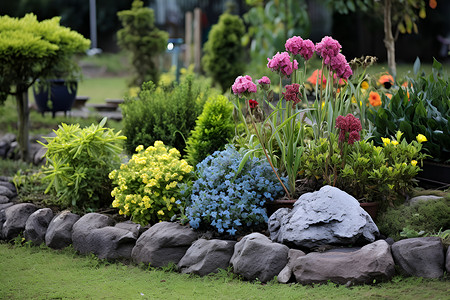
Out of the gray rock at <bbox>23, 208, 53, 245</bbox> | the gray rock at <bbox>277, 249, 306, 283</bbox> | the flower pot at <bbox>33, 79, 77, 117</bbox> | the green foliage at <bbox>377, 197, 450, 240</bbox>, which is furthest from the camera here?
the flower pot at <bbox>33, 79, 77, 117</bbox>

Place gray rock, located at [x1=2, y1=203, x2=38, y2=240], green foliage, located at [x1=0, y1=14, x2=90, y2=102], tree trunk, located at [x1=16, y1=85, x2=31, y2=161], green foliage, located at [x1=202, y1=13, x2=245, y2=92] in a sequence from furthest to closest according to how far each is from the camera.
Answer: green foliage, located at [x1=202, y1=13, x2=245, y2=92] < tree trunk, located at [x1=16, y1=85, x2=31, y2=161] < green foliage, located at [x1=0, y1=14, x2=90, y2=102] < gray rock, located at [x1=2, y1=203, x2=38, y2=240]

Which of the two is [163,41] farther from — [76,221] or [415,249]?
[415,249]

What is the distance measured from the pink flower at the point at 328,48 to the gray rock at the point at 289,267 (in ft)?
4.72

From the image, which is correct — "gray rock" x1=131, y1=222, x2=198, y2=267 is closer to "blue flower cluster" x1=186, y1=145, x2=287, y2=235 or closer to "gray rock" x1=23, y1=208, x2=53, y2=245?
"blue flower cluster" x1=186, y1=145, x2=287, y2=235

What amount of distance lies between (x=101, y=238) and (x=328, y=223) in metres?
1.78

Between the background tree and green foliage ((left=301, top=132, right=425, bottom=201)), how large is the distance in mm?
3924

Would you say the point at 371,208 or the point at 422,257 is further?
the point at 371,208

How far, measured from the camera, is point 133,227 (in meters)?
4.21

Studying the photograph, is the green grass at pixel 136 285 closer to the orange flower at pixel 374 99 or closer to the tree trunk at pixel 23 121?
the orange flower at pixel 374 99

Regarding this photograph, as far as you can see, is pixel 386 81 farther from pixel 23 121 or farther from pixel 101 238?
pixel 23 121

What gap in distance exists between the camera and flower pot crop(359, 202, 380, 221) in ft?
12.5

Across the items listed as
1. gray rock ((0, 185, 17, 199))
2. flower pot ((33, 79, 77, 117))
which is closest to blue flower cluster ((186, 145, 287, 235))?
gray rock ((0, 185, 17, 199))

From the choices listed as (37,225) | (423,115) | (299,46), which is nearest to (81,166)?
(37,225)

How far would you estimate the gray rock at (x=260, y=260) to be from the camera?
11.4 feet
